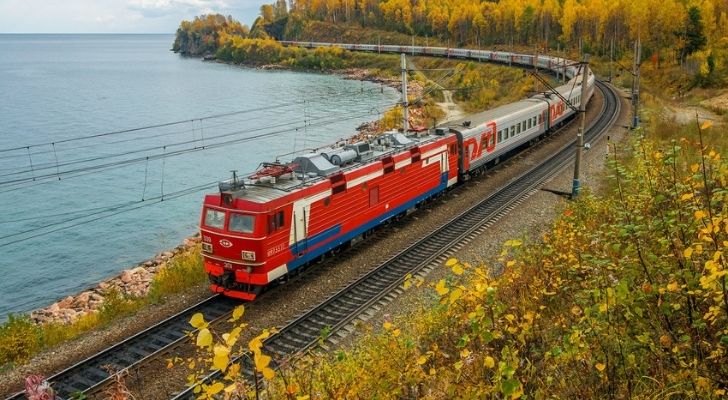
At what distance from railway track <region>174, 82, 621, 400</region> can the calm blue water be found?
1292 cm

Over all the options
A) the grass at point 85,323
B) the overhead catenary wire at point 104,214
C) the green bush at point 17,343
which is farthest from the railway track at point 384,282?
the overhead catenary wire at point 104,214

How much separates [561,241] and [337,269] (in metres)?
7.46

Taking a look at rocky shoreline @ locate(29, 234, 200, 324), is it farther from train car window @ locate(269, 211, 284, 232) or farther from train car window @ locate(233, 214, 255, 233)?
train car window @ locate(269, 211, 284, 232)

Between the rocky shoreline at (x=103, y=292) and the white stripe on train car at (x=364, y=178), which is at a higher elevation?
the white stripe on train car at (x=364, y=178)

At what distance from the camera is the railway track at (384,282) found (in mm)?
13281

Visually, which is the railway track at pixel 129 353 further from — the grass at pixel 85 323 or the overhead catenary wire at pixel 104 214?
the overhead catenary wire at pixel 104 214

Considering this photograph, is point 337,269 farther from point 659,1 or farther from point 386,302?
point 659,1

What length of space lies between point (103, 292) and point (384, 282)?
40.5ft

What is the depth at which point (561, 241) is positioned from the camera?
12242mm

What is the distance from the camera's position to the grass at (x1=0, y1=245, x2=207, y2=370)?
13531 mm

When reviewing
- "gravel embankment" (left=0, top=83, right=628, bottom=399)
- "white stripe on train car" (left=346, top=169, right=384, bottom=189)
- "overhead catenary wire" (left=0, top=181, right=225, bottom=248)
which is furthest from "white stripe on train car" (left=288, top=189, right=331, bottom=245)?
"overhead catenary wire" (left=0, top=181, right=225, bottom=248)

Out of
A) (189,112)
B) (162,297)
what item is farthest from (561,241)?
(189,112)

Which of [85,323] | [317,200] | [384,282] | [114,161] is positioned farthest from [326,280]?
[114,161]

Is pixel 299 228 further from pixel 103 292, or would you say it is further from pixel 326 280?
pixel 103 292
